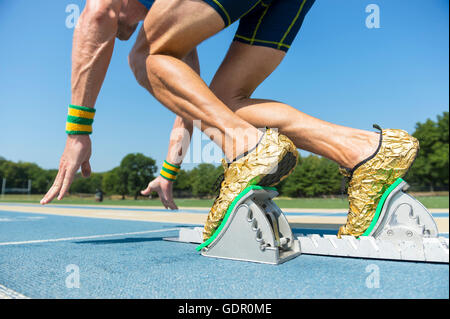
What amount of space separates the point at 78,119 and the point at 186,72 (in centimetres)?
48

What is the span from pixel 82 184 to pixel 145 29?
2282 inches

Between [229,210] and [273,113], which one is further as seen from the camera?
[273,113]

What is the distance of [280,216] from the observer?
122 centimetres

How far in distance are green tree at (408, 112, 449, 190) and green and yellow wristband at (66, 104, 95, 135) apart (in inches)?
1369

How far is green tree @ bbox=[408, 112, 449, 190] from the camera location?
3098 centimetres

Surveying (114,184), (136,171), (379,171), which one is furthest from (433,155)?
(114,184)

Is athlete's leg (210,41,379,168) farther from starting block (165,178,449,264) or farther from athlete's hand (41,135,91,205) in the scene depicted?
athlete's hand (41,135,91,205)

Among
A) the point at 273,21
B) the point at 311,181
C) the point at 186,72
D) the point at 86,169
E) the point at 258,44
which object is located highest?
the point at 273,21

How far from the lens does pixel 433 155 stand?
3156cm

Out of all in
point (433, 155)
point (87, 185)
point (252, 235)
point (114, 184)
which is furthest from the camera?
point (87, 185)

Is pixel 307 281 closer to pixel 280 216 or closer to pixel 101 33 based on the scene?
pixel 280 216

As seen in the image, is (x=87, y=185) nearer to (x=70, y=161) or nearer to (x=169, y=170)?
(x=169, y=170)

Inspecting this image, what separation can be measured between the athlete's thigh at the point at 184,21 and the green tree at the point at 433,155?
113 feet

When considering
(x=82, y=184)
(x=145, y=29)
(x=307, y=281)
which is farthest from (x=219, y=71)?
(x=82, y=184)
